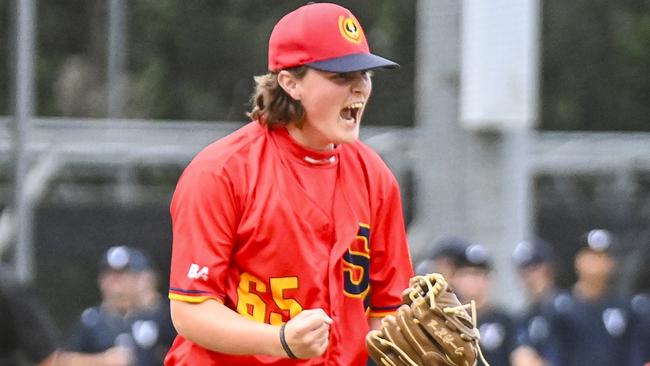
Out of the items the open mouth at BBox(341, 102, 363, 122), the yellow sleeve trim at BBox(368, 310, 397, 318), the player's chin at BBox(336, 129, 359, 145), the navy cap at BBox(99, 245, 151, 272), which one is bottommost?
the navy cap at BBox(99, 245, 151, 272)

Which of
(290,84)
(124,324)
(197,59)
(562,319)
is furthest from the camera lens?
(197,59)

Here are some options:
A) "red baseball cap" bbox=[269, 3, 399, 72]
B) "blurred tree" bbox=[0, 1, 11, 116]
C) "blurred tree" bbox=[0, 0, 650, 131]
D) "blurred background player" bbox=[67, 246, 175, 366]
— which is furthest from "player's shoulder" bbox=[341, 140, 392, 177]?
"blurred tree" bbox=[0, 0, 650, 131]

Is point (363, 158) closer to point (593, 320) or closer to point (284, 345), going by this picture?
point (284, 345)

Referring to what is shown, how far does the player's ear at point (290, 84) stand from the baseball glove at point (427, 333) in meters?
0.63

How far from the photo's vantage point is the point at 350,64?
446 cm

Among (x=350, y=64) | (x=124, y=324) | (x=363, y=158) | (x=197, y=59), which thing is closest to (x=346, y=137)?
(x=350, y=64)

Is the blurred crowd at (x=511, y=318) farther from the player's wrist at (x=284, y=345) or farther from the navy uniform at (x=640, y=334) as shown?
the player's wrist at (x=284, y=345)

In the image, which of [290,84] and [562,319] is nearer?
[290,84]

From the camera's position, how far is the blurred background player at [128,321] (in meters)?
10.6

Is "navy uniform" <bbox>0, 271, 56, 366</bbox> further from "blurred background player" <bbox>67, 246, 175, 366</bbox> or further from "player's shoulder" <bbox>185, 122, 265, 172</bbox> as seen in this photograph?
"blurred background player" <bbox>67, 246, 175, 366</bbox>

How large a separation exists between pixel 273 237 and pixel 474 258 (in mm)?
5434

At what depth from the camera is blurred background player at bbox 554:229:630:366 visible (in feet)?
32.7

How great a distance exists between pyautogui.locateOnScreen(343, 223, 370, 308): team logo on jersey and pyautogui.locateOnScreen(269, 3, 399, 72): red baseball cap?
1.60 ft

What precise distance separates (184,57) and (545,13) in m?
6.84
